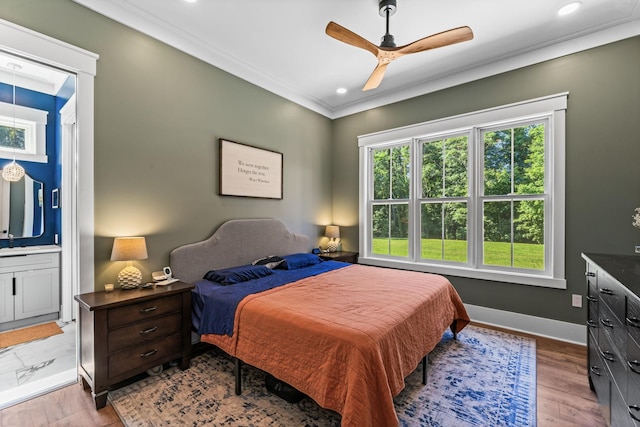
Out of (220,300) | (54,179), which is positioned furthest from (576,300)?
(54,179)

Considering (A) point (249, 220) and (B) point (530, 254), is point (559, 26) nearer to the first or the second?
(B) point (530, 254)

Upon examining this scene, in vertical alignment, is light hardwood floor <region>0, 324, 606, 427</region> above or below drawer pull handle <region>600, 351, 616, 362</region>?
below

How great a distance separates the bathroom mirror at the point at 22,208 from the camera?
334cm

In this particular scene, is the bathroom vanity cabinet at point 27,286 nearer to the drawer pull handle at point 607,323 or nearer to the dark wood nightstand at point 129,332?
the dark wood nightstand at point 129,332

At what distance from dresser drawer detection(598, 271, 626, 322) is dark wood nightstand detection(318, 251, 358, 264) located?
289 centimetres

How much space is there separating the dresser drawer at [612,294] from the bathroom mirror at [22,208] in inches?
214

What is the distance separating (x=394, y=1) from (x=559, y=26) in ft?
5.87

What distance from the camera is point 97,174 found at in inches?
92.5

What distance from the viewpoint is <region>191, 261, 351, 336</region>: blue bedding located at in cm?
224

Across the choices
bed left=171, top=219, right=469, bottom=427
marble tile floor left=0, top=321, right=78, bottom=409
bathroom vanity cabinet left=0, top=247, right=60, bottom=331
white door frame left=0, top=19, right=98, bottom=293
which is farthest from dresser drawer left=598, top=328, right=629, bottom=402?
bathroom vanity cabinet left=0, top=247, right=60, bottom=331

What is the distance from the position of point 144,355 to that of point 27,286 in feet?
7.39

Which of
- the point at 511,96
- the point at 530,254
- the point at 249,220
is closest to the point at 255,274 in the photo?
the point at 249,220

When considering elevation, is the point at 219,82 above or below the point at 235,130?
above

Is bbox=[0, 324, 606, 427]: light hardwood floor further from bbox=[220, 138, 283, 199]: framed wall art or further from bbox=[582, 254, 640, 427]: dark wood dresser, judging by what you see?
bbox=[220, 138, 283, 199]: framed wall art
